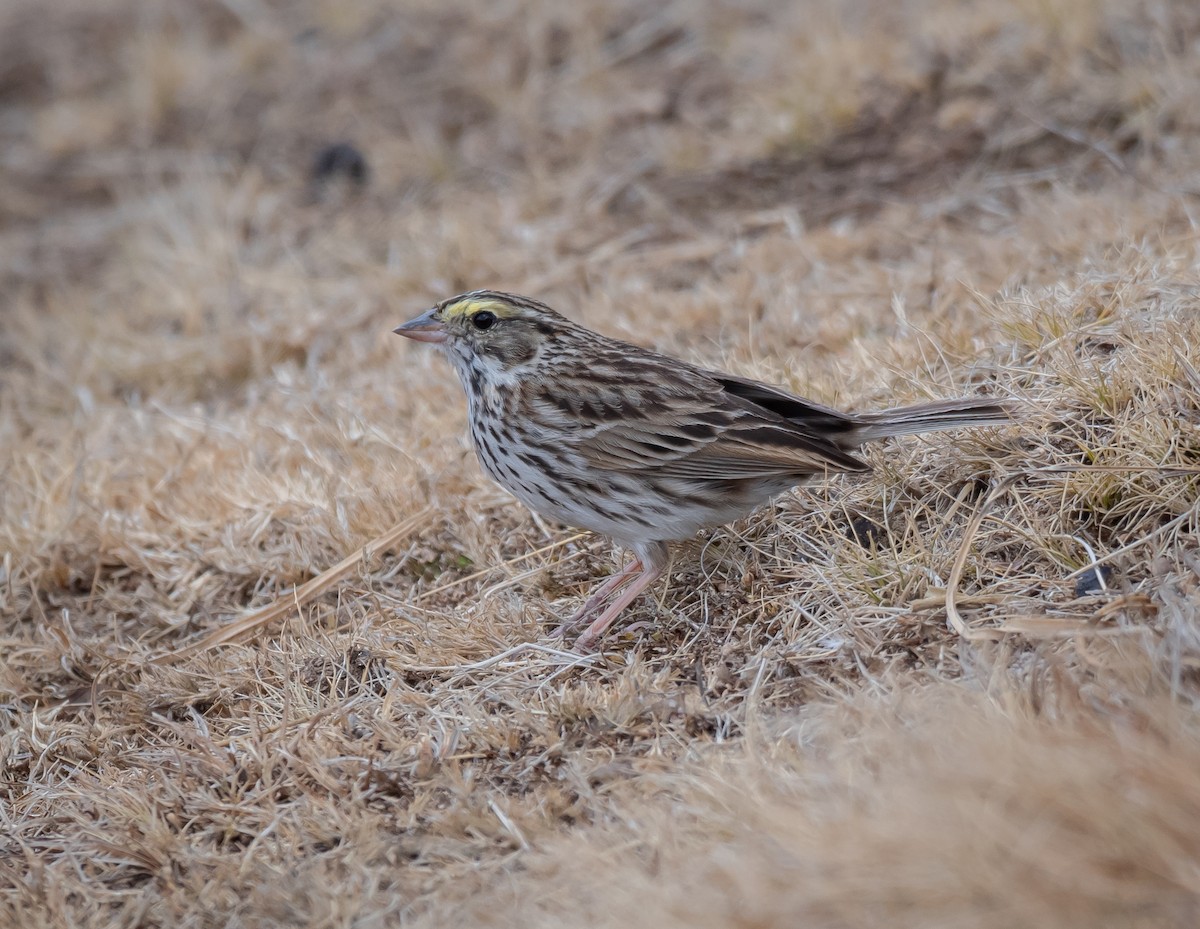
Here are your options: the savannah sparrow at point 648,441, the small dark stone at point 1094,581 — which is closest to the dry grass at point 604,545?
the small dark stone at point 1094,581

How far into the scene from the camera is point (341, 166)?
909 centimetres

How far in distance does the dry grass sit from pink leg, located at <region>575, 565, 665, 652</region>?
89 mm

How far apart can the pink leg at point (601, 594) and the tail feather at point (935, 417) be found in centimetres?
99

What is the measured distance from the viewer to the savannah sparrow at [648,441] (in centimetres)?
430

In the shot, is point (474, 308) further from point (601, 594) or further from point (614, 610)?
point (614, 610)

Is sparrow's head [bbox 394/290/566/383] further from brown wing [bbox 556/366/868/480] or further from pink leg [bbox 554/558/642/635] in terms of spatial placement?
pink leg [bbox 554/558/642/635]

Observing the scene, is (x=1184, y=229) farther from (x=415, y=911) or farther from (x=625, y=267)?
(x=415, y=911)

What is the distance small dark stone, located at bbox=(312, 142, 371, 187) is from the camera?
9047 millimetres

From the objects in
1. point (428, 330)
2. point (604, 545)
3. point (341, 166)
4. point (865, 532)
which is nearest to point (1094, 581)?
point (865, 532)

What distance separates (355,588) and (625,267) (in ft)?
9.37

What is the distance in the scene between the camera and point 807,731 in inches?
141

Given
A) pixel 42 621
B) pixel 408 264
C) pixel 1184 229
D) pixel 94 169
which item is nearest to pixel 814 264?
pixel 1184 229

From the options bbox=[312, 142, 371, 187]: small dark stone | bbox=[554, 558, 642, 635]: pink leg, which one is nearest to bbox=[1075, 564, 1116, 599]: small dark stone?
bbox=[554, 558, 642, 635]: pink leg

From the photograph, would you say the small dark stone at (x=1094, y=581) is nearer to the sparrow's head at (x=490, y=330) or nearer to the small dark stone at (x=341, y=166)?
the sparrow's head at (x=490, y=330)
